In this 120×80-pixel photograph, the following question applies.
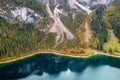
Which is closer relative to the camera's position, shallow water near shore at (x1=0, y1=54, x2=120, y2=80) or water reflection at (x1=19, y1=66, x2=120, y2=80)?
water reflection at (x1=19, y1=66, x2=120, y2=80)

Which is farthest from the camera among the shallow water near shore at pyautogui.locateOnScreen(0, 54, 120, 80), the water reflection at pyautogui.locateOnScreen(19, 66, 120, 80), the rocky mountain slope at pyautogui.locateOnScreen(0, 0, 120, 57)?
the rocky mountain slope at pyautogui.locateOnScreen(0, 0, 120, 57)

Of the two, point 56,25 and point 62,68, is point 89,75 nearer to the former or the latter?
point 62,68

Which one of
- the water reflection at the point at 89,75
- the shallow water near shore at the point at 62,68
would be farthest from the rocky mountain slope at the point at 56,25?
the water reflection at the point at 89,75

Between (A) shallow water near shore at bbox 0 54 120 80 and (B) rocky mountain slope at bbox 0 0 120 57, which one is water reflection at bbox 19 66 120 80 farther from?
(B) rocky mountain slope at bbox 0 0 120 57

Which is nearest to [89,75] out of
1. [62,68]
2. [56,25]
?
[62,68]

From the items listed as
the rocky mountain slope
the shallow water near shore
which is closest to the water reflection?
the shallow water near shore

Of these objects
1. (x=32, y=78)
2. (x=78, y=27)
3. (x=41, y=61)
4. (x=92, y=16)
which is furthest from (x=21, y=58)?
(x=92, y=16)

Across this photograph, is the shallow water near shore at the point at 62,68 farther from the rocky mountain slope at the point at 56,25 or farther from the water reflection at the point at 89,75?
the rocky mountain slope at the point at 56,25
